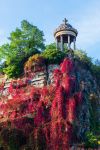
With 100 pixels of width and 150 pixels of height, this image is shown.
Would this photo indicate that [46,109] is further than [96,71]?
No

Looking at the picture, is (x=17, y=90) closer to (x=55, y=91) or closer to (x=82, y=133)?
(x=55, y=91)

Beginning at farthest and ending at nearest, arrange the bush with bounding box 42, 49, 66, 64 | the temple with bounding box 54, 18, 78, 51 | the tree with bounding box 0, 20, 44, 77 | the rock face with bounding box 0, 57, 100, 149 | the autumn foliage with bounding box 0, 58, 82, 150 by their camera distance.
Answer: the temple with bounding box 54, 18, 78, 51, the tree with bounding box 0, 20, 44, 77, the bush with bounding box 42, 49, 66, 64, the rock face with bounding box 0, 57, 100, 149, the autumn foliage with bounding box 0, 58, 82, 150

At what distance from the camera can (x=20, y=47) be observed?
137 feet

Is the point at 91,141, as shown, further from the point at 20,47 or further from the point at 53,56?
the point at 20,47

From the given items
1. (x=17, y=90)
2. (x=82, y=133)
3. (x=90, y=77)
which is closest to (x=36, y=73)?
(x=17, y=90)

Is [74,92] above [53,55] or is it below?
below

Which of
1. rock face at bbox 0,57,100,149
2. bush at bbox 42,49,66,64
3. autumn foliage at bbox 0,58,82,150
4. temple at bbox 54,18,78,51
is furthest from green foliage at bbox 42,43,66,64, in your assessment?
temple at bbox 54,18,78,51

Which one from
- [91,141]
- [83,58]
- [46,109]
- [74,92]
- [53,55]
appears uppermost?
[83,58]

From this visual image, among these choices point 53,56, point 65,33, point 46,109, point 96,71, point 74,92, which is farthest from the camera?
point 65,33

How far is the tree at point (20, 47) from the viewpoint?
40531 millimetres

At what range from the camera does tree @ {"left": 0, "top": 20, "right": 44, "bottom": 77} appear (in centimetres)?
4053

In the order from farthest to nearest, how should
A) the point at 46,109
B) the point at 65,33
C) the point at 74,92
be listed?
the point at 65,33
the point at 74,92
the point at 46,109

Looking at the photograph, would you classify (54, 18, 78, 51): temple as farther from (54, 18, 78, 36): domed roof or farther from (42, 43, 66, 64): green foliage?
(42, 43, 66, 64): green foliage

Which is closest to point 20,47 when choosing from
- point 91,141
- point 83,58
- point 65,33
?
point 65,33
